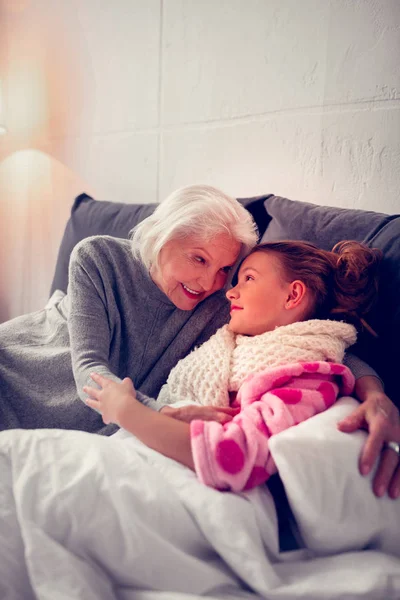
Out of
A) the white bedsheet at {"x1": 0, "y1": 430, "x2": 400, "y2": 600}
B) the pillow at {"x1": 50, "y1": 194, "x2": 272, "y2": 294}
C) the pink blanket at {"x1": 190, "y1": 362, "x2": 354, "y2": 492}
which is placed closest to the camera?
the white bedsheet at {"x1": 0, "y1": 430, "x2": 400, "y2": 600}

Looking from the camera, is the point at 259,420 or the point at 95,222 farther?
the point at 95,222

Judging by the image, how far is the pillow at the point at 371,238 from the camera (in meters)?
1.08

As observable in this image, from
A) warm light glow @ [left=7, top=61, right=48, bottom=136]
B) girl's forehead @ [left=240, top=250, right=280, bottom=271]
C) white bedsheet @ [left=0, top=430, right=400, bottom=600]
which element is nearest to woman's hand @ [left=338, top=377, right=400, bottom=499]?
white bedsheet @ [left=0, top=430, right=400, bottom=600]

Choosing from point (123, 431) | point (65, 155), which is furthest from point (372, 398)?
point (65, 155)

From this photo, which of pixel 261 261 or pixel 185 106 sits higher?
pixel 185 106

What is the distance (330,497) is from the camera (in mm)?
774

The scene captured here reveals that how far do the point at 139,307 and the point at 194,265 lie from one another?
0.20m

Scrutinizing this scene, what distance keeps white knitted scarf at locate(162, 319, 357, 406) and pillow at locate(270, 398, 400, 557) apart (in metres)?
0.23

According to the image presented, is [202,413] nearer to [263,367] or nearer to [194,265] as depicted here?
[263,367]

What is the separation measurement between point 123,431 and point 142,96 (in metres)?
1.61

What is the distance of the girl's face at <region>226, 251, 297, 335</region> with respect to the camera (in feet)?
3.70

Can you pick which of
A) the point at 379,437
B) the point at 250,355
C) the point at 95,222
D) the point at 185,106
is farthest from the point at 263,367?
the point at 185,106

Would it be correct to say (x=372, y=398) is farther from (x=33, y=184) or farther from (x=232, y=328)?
(x=33, y=184)

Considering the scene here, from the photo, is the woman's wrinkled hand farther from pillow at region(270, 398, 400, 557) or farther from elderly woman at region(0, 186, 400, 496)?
elderly woman at region(0, 186, 400, 496)
